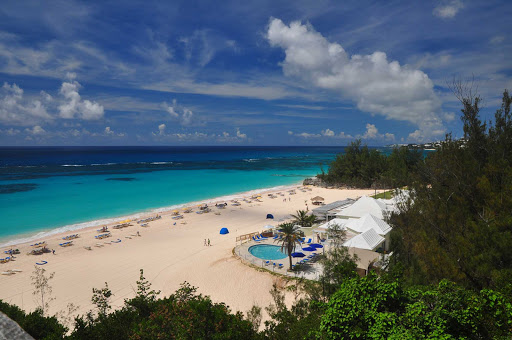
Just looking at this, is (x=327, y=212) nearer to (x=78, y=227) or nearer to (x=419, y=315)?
(x=419, y=315)

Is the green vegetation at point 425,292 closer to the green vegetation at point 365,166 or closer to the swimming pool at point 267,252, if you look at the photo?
the swimming pool at point 267,252

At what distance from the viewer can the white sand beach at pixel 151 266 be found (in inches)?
603

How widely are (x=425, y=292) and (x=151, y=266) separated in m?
17.6

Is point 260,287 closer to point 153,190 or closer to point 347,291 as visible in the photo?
point 347,291

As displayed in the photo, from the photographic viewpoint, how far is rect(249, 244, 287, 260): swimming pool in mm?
20141

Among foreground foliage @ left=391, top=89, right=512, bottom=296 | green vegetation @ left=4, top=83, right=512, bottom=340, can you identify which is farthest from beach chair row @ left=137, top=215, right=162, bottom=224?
foreground foliage @ left=391, top=89, right=512, bottom=296

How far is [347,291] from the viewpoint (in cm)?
588

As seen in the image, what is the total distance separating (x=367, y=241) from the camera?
16.2 meters

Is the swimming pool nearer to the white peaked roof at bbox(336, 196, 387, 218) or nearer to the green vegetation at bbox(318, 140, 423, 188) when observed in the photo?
the white peaked roof at bbox(336, 196, 387, 218)

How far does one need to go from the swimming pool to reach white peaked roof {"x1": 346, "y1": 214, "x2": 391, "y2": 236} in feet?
17.2

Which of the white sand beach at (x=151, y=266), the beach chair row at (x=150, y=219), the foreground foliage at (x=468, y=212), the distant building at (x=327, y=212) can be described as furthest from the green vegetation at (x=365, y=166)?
the foreground foliage at (x=468, y=212)

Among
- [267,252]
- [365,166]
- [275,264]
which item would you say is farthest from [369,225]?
[365,166]

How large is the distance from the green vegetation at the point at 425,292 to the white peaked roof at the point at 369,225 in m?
3.60

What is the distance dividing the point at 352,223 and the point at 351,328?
15805 mm
